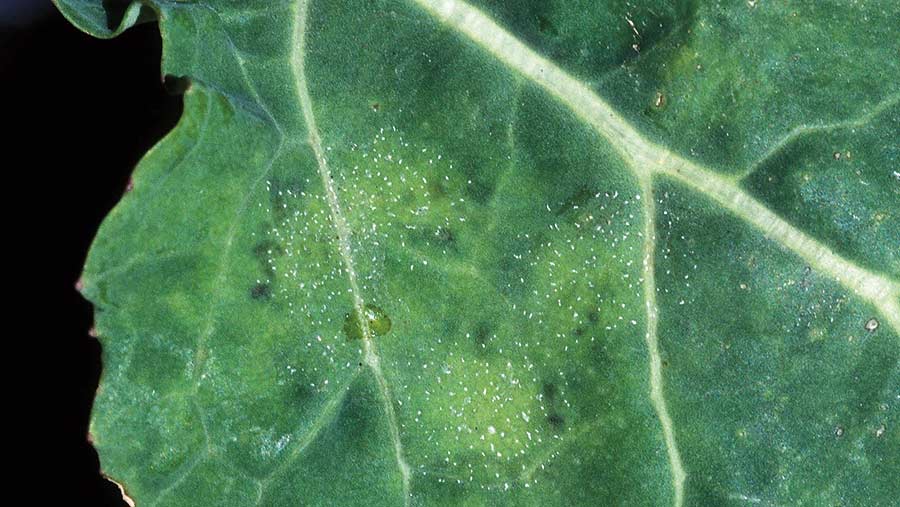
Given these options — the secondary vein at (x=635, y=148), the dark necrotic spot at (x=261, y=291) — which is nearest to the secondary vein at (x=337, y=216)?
the dark necrotic spot at (x=261, y=291)

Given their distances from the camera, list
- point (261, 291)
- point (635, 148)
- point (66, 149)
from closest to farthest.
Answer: point (261, 291) < point (635, 148) < point (66, 149)

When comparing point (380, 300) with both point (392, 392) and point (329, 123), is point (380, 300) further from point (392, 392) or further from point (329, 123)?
point (329, 123)

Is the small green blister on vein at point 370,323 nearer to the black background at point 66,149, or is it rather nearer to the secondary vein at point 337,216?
the secondary vein at point 337,216

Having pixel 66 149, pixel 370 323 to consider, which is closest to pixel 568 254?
pixel 370 323

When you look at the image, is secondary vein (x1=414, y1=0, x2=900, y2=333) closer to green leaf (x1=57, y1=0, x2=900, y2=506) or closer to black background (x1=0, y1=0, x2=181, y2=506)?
green leaf (x1=57, y1=0, x2=900, y2=506)

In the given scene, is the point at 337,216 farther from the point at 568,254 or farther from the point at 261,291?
the point at 568,254

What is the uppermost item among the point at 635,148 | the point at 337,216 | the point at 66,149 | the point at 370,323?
the point at 635,148

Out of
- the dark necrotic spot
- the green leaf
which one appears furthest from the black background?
the dark necrotic spot

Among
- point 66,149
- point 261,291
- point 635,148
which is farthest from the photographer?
point 66,149
